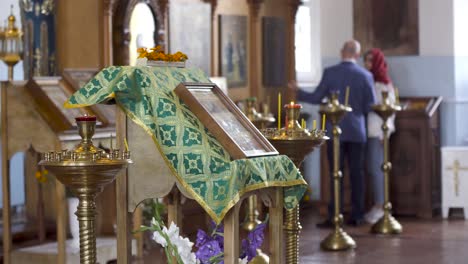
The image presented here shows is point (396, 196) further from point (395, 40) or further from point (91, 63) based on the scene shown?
point (91, 63)

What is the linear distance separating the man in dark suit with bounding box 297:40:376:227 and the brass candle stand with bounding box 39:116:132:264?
585cm

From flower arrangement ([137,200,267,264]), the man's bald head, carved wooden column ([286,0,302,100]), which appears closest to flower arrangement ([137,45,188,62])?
flower arrangement ([137,200,267,264])

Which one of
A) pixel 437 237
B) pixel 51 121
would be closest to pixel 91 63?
pixel 51 121

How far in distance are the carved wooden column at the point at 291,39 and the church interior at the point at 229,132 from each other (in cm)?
2

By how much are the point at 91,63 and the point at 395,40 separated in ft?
15.5

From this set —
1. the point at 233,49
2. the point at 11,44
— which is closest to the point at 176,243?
the point at 11,44

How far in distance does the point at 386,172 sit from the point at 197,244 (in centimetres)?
519

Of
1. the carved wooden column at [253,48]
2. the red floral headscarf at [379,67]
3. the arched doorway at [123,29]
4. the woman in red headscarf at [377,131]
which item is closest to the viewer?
the arched doorway at [123,29]

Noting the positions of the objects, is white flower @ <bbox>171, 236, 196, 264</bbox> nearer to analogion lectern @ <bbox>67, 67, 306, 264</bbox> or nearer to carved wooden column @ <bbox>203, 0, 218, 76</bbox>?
analogion lectern @ <bbox>67, 67, 306, 264</bbox>

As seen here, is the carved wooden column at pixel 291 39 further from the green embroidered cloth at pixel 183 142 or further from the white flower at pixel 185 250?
the white flower at pixel 185 250

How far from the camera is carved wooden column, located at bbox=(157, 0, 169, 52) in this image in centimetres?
1006

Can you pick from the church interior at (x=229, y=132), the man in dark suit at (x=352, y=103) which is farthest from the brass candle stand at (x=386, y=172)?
the man in dark suit at (x=352, y=103)

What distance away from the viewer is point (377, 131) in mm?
11391

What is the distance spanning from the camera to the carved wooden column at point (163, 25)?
1006 cm
